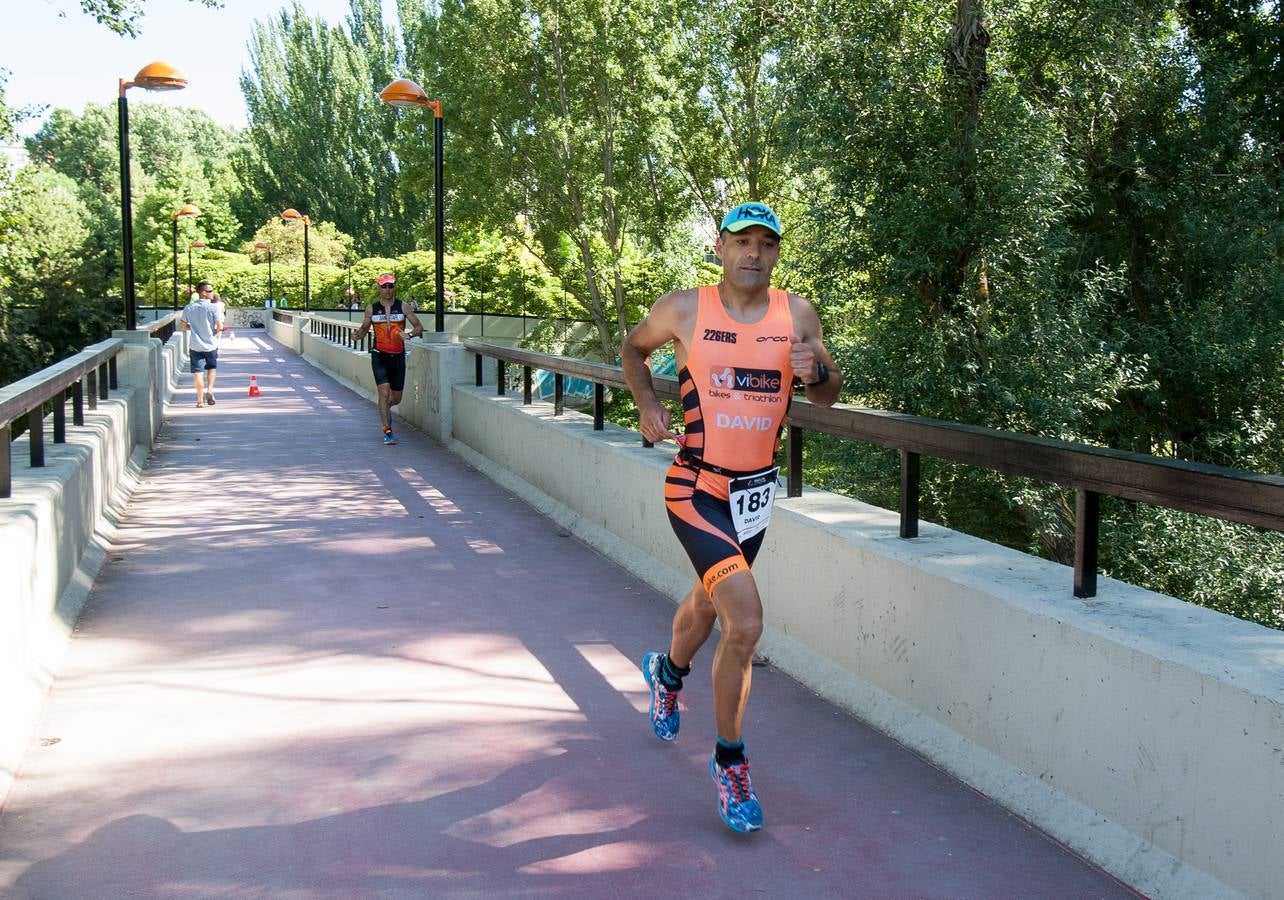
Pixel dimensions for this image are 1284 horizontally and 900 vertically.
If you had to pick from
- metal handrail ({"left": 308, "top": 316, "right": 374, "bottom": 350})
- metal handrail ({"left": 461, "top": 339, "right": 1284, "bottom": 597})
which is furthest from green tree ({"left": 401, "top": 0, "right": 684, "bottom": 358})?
metal handrail ({"left": 461, "top": 339, "right": 1284, "bottom": 597})

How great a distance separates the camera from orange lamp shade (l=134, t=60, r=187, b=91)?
55.8ft

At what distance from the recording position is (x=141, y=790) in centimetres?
439

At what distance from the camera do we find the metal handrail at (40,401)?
590 cm

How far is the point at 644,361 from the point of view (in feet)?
15.9

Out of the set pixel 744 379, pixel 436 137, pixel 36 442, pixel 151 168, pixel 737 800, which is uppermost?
pixel 151 168

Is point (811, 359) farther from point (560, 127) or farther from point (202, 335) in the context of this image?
point (560, 127)

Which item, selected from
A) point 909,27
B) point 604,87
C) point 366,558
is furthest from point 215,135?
point 366,558

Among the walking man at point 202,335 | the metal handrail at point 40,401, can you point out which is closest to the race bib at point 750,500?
the metal handrail at point 40,401

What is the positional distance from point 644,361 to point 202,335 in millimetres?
16638

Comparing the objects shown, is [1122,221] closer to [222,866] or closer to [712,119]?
[712,119]

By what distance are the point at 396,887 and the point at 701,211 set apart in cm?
3587

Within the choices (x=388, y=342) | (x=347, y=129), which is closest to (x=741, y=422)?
(x=388, y=342)

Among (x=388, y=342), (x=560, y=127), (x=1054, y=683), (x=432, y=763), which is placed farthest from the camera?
(x=560, y=127)

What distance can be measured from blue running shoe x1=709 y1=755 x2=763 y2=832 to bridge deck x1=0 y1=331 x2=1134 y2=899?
0.06m
